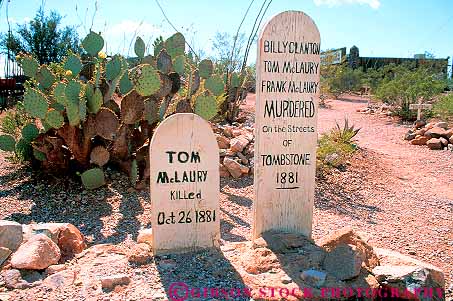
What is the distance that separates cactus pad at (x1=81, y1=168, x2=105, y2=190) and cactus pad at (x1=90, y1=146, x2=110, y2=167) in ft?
0.55

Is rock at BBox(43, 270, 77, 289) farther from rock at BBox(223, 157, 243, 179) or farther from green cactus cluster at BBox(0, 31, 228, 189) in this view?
rock at BBox(223, 157, 243, 179)

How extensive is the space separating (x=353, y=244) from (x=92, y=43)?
434 cm

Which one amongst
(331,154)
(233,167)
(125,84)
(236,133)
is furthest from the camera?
(236,133)

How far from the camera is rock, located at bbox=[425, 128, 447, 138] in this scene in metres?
9.70

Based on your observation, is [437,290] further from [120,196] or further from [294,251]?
[120,196]

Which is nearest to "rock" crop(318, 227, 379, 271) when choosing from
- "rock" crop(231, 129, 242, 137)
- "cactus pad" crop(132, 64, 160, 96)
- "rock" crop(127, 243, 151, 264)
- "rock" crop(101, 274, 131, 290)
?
"rock" crop(127, 243, 151, 264)

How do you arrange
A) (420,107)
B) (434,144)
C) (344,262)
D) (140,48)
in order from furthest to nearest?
(420,107), (434,144), (140,48), (344,262)

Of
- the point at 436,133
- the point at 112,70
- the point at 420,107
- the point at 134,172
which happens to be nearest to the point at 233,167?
the point at 134,172

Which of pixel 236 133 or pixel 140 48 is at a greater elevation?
pixel 140 48

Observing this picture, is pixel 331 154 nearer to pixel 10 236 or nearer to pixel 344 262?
pixel 344 262

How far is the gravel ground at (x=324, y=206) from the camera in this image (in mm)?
4535

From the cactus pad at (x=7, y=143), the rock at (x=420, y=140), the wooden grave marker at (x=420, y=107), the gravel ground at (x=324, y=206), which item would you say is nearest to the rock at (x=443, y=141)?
the rock at (x=420, y=140)

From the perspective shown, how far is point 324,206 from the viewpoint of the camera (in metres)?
5.59

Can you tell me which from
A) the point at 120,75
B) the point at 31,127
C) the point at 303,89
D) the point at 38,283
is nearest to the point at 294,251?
the point at 303,89
